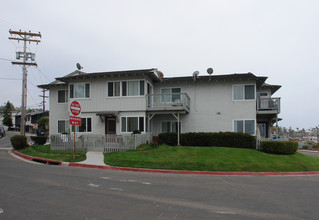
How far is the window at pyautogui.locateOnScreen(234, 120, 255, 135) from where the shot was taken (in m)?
20.6

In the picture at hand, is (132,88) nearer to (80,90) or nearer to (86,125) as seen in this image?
(80,90)

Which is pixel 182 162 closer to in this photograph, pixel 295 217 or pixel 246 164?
pixel 246 164

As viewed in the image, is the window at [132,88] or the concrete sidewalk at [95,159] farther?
the window at [132,88]

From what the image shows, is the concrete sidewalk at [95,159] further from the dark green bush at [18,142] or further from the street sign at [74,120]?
the dark green bush at [18,142]

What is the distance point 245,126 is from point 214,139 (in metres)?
3.62

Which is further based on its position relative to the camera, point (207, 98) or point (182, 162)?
point (207, 98)

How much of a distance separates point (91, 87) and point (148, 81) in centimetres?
507

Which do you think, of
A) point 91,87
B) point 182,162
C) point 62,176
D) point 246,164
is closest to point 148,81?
point 91,87

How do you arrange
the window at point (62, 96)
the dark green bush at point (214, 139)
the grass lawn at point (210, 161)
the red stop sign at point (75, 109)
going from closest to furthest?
the grass lawn at point (210, 161)
the red stop sign at point (75, 109)
the dark green bush at point (214, 139)
the window at point (62, 96)

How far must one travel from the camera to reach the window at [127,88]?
20.2m

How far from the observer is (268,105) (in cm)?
2066

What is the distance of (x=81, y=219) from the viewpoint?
5.16 metres

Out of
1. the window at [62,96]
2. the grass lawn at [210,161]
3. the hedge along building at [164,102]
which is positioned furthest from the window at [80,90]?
the grass lawn at [210,161]

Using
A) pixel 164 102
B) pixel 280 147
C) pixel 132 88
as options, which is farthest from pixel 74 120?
pixel 280 147
